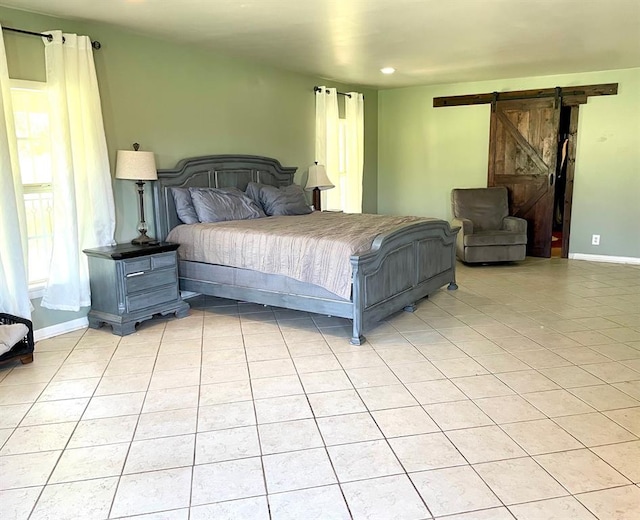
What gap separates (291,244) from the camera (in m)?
4.06

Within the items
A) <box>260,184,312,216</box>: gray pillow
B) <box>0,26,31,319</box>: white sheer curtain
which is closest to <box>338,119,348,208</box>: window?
<box>260,184,312,216</box>: gray pillow

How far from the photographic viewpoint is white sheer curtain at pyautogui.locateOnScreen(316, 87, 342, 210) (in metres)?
6.75

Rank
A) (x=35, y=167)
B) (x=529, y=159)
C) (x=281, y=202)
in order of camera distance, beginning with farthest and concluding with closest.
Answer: (x=529, y=159) < (x=281, y=202) < (x=35, y=167)

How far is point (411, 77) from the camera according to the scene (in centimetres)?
680

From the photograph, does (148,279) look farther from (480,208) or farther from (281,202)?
(480,208)

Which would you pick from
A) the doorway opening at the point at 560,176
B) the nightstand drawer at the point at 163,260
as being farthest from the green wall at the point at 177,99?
the doorway opening at the point at 560,176

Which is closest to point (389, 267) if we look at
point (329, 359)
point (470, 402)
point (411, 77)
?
point (329, 359)

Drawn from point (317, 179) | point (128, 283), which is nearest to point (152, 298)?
point (128, 283)

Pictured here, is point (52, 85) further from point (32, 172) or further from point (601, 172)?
point (601, 172)

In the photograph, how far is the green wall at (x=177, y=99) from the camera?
4.06 m

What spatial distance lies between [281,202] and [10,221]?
266cm

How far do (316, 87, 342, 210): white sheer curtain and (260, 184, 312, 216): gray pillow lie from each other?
4.41ft

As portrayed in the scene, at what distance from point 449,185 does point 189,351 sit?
5292mm

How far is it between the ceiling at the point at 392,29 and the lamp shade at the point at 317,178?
118 centimetres
